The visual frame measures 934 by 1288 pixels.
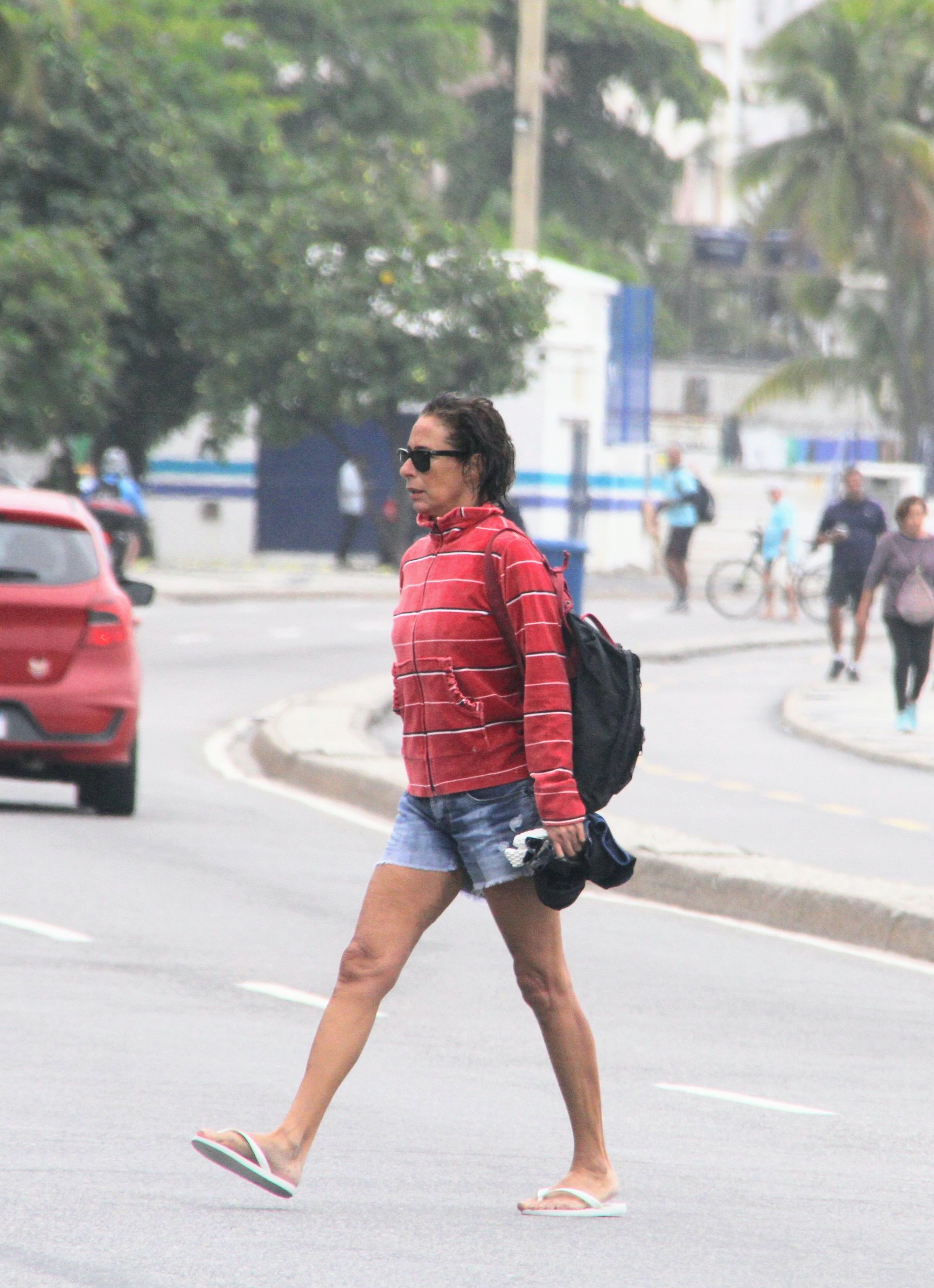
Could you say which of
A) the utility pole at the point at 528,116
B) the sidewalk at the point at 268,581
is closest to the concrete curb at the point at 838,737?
the sidewalk at the point at 268,581

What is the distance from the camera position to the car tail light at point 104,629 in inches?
476

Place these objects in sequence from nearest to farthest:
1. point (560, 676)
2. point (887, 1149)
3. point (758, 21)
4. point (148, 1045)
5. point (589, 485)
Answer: point (560, 676), point (887, 1149), point (148, 1045), point (589, 485), point (758, 21)

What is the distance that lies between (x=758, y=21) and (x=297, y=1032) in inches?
3666

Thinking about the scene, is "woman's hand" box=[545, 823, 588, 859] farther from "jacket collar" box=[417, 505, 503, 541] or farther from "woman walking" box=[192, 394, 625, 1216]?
"jacket collar" box=[417, 505, 503, 541]

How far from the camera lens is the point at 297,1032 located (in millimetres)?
7270

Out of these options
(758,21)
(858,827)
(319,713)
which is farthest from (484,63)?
(858,827)

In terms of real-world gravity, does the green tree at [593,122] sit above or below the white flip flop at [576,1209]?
above

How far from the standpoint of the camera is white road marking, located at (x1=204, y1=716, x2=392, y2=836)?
13.1 meters

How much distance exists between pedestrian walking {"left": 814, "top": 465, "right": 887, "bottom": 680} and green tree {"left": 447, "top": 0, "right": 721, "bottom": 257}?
3701 cm

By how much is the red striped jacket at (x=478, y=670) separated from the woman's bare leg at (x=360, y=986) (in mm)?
208

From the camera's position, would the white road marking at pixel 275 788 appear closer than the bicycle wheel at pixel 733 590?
Yes

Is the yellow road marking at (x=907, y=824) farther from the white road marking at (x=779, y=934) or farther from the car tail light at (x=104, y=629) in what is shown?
the car tail light at (x=104, y=629)

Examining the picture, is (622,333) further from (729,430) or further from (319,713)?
(319,713)

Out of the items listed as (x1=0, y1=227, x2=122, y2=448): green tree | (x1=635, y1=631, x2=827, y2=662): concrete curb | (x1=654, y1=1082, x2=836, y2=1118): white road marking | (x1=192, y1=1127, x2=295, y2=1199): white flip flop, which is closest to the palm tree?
(x1=0, y1=227, x2=122, y2=448): green tree
